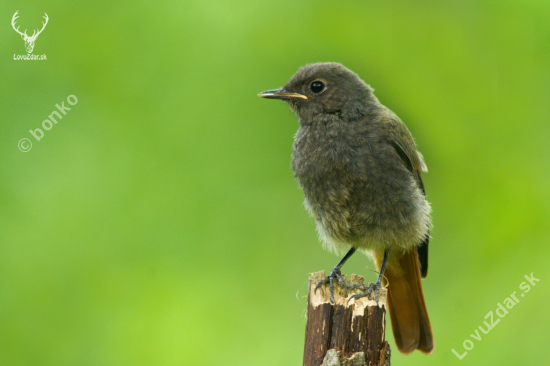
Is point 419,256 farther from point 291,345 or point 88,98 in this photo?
point 88,98

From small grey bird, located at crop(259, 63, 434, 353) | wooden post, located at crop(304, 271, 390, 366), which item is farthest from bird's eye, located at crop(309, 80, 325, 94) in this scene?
wooden post, located at crop(304, 271, 390, 366)

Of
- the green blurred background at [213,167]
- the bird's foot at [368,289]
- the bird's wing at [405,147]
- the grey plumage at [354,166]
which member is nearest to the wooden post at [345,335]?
the bird's foot at [368,289]

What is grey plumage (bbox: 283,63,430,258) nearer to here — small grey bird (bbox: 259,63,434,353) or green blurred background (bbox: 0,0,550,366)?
small grey bird (bbox: 259,63,434,353)

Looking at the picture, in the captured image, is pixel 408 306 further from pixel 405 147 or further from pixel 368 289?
pixel 405 147

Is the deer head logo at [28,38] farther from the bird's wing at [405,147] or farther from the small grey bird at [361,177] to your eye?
the bird's wing at [405,147]

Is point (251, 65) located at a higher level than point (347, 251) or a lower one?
higher

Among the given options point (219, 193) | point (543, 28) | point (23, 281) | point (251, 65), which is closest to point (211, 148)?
point (219, 193)

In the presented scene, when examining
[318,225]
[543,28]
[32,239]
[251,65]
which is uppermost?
[543,28]
